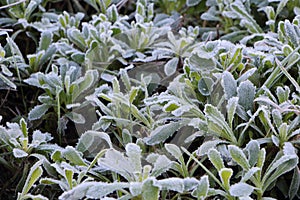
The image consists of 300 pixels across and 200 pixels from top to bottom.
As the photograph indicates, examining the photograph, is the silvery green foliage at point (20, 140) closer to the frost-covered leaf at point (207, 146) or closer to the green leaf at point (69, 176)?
the green leaf at point (69, 176)

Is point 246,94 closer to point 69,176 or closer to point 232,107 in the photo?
point 232,107

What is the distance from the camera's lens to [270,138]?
93 centimetres

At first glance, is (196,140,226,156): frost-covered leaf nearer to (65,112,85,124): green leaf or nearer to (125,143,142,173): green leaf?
(125,143,142,173): green leaf

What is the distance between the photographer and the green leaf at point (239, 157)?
84 centimetres

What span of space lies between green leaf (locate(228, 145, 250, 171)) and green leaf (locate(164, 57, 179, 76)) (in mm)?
380

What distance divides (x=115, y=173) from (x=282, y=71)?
0.38 metres

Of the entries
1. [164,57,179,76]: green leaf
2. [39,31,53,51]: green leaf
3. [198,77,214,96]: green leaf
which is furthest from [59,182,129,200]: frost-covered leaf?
[39,31,53,51]: green leaf

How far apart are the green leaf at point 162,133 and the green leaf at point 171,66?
243 millimetres

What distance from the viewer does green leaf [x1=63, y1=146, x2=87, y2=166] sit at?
0.90 m

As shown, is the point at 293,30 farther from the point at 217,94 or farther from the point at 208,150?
the point at 208,150

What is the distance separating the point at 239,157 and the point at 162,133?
172 mm

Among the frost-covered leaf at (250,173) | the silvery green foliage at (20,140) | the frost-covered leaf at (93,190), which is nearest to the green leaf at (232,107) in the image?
the frost-covered leaf at (250,173)

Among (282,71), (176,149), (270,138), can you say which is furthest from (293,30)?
(176,149)

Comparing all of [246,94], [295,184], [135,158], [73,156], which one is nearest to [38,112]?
[73,156]
